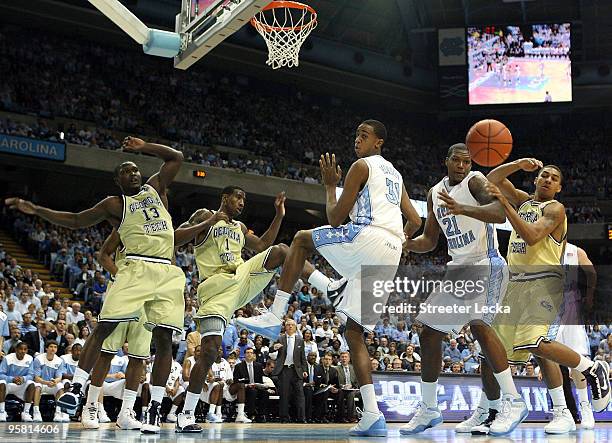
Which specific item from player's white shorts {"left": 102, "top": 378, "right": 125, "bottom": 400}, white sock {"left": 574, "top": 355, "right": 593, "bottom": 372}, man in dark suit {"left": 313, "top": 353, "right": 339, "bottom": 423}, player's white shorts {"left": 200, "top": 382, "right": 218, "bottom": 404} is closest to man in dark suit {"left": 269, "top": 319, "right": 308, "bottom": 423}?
man in dark suit {"left": 313, "top": 353, "right": 339, "bottom": 423}

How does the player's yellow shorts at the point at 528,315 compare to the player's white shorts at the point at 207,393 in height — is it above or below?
above

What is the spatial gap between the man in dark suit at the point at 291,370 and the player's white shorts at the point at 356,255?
6796mm

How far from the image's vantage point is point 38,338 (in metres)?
11.6

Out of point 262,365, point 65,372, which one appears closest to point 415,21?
point 262,365

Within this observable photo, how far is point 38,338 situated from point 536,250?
799 centimetres

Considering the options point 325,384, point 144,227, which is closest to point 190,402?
point 144,227

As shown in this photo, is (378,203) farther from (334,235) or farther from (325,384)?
(325,384)

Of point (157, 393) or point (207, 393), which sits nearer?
point (157, 393)

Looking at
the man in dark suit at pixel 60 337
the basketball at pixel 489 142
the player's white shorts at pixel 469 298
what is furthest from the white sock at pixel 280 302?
the man in dark suit at pixel 60 337

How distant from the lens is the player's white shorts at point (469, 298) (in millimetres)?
5750

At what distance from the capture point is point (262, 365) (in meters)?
12.3

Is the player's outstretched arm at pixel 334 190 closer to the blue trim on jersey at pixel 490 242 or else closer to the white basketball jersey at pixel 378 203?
the white basketball jersey at pixel 378 203

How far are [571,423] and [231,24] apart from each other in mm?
4465

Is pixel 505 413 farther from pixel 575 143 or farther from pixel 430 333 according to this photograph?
pixel 575 143
